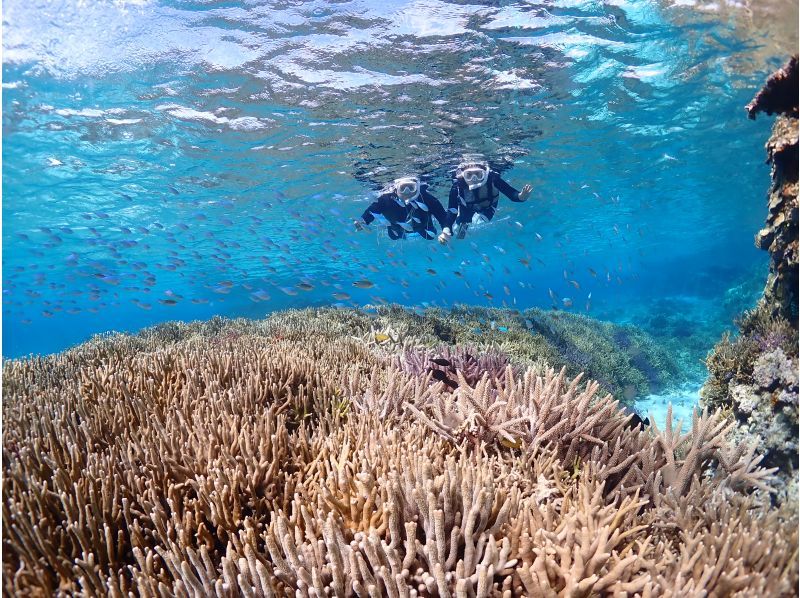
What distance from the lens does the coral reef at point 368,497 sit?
2.07 meters

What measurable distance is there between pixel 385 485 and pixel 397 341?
5445mm

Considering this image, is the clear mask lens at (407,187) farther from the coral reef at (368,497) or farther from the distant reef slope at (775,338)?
the coral reef at (368,497)

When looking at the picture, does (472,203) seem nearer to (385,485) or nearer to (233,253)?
(385,485)

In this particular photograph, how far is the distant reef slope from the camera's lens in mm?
4082

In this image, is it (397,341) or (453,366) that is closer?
(453,366)

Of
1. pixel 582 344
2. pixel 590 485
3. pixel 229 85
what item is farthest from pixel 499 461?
pixel 229 85

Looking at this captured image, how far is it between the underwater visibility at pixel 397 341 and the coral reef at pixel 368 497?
0.08ft

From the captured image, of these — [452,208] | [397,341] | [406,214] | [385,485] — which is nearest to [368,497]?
[385,485]

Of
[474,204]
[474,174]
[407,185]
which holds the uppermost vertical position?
[407,185]

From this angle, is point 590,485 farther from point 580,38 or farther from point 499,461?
point 580,38

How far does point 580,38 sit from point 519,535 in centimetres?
1303

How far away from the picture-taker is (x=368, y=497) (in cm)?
240

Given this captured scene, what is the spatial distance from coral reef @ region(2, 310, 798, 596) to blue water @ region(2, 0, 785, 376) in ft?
29.1

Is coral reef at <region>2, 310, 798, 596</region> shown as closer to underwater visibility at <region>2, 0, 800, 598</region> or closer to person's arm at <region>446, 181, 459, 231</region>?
underwater visibility at <region>2, 0, 800, 598</region>
